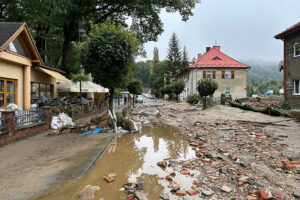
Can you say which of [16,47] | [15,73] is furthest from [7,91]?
[16,47]

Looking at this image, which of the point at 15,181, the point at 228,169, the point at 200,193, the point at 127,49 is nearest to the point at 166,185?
the point at 200,193

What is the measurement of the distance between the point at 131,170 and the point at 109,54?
5846 mm

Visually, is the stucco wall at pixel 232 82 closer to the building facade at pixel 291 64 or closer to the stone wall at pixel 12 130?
the building facade at pixel 291 64

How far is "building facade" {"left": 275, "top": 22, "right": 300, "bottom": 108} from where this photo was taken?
48.1 feet

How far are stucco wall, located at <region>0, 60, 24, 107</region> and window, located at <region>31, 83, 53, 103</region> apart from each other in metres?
2.45

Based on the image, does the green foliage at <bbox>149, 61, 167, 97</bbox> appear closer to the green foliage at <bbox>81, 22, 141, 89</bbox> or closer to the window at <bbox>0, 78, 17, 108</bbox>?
the green foliage at <bbox>81, 22, 141, 89</bbox>

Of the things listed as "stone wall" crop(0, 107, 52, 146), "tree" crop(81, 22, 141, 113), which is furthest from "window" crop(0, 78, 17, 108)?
"tree" crop(81, 22, 141, 113)

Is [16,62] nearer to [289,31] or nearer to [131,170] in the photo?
[131,170]

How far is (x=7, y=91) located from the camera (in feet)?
30.5

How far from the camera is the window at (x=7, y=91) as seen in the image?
8.91 metres

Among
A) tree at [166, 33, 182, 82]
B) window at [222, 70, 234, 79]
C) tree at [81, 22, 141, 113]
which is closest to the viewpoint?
tree at [81, 22, 141, 113]

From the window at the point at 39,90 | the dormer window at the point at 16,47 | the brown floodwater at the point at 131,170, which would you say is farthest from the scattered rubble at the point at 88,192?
the window at the point at 39,90

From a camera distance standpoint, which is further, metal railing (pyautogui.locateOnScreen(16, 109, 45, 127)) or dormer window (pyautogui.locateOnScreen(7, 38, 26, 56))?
dormer window (pyautogui.locateOnScreen(7, 38, 26, 56))

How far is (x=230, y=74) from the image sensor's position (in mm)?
33812
